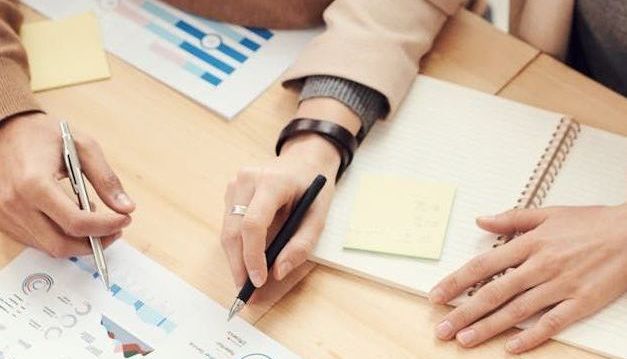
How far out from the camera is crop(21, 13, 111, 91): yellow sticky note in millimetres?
1200

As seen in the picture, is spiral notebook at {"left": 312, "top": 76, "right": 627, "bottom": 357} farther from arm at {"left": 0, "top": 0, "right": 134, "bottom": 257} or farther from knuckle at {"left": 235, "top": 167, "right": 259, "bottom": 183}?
arm at {"left": 0, "top": 0, "right": 134, "bottom": 257}

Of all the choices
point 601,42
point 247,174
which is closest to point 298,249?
point 247,174

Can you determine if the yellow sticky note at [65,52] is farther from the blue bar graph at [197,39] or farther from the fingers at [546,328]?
the fingers at [546,328]

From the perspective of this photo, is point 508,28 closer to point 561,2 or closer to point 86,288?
point 561,2

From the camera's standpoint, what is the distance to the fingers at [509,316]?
0.93m

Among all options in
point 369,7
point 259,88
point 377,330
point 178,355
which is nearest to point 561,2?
point 369,7

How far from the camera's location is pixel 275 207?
981 millimetres

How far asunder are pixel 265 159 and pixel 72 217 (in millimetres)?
240

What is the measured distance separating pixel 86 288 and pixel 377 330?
31 cm

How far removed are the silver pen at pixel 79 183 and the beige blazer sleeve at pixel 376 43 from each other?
0.91 feet

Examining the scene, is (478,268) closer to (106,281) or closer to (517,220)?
(517,220)

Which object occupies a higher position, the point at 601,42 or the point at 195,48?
the point at 601,42

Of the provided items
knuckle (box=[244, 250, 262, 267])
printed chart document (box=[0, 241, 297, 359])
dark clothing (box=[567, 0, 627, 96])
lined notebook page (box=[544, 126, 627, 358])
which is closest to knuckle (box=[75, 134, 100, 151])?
printed chart document (box=[0, 241, 297, 359])

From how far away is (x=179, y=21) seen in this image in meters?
1.26
